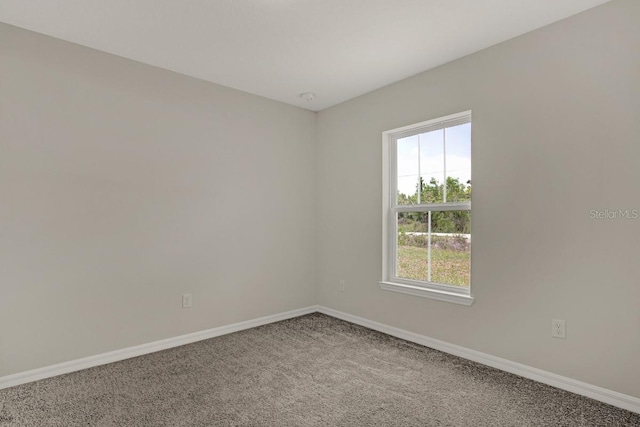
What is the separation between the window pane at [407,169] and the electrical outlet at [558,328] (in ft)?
4.72

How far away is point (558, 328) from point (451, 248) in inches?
36.7

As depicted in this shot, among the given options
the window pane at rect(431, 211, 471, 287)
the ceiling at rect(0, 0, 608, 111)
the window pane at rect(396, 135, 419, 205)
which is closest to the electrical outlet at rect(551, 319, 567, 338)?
the window pane at rect(431, 211, 471, 287)

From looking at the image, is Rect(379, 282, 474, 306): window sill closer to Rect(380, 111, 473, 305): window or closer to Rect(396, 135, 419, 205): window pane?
Rect(380, 111, 473, 305): window

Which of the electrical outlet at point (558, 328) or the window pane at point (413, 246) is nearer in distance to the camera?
the electrical outlet at point (558, 328)

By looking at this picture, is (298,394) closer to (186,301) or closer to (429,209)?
(186,301)

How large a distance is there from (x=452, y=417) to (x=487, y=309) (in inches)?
37.6

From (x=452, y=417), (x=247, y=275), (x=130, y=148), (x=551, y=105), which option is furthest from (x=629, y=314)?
(x=130, y=148)

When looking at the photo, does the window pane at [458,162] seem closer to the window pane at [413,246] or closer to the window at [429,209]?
the window at [429,209]

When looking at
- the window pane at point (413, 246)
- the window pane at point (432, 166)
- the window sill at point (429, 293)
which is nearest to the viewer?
the window sill at point (429, 293)

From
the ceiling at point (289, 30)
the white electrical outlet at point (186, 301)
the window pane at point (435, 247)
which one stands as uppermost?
the ceiling at point (289, 30)

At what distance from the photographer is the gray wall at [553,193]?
2.04 meters

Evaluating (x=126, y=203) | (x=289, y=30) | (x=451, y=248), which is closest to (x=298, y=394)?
(x=451, y=248)

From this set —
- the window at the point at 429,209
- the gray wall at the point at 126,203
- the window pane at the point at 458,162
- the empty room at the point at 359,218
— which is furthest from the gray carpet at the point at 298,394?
the window pane at the point at 458,162

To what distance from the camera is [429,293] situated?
118 inches
